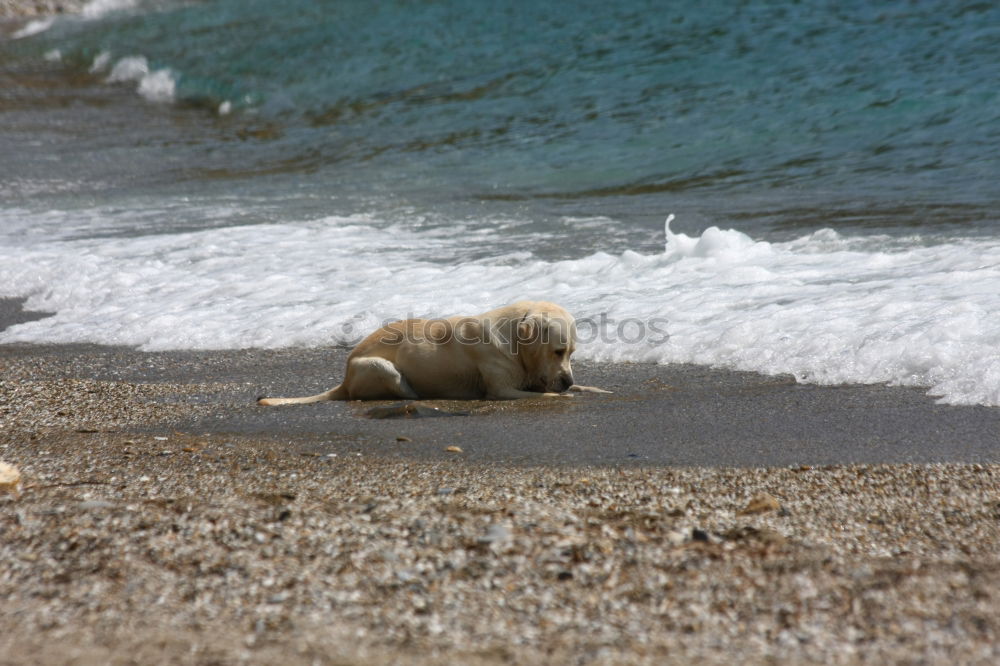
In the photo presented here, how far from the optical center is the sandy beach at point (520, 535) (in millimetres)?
3307

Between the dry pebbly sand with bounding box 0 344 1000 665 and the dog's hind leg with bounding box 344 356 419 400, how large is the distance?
5.49 feet

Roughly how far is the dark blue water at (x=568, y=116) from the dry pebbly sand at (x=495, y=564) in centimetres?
706

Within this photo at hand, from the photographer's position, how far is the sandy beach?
3307mm

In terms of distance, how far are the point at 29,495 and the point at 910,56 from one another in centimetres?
1766

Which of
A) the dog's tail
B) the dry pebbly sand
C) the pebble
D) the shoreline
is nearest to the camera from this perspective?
the dry pebbly sand

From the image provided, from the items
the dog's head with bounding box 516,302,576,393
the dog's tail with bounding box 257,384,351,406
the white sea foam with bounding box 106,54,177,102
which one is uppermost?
the white sea foam with bounding box 106,54,177,102

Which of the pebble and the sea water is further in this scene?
the sea water

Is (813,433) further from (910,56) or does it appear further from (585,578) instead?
(910,56)

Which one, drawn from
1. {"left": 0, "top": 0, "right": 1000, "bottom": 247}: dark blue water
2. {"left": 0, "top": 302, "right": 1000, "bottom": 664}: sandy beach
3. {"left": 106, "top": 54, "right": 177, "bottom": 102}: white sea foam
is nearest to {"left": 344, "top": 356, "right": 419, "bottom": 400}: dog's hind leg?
{"left": 0, "top": 302, "right": 1000, "bottom": 664}: sandy beach

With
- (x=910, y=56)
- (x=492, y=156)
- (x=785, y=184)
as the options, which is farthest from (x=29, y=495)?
(x=910, y=56)

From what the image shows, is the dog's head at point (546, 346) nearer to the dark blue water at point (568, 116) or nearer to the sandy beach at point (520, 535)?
the sandy beach at point (520, 535)

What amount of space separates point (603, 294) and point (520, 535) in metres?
5.34

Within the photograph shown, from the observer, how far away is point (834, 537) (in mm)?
4023

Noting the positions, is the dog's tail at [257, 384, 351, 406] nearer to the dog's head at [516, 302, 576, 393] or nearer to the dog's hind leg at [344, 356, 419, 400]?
the dog's hind leg at [344, 356, 419, 400]
